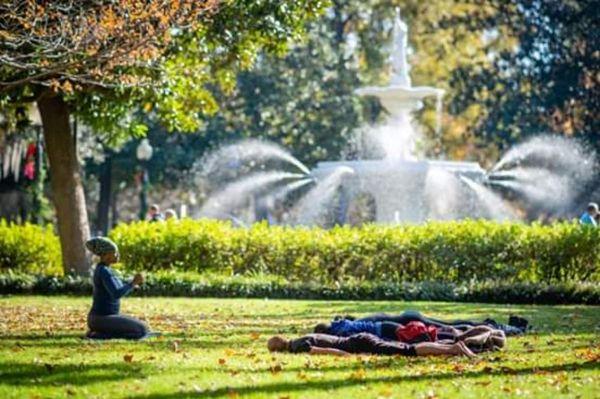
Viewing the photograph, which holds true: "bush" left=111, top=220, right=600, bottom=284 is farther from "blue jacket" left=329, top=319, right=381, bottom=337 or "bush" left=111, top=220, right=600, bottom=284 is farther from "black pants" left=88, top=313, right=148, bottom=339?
"blue jacket" left=329, top=319, right=381, bottom=337

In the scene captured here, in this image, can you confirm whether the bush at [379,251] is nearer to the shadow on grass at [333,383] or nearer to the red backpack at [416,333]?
the red backpack at [416,333]

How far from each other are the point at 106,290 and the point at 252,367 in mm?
2679

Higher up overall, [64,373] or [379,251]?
[379,251]

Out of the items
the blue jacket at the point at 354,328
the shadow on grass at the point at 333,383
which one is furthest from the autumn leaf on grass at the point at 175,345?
the shadow on grass at the point at 333,383

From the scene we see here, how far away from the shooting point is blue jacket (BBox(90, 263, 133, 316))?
13180 millimetres

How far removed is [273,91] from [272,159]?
9.98 feet

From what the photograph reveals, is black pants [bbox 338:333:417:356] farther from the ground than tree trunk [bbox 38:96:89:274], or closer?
closer

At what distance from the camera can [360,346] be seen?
12211mm

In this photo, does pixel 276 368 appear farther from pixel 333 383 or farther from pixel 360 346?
pixel 360 346

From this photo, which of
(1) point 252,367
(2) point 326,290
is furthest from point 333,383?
(2) point 326,290

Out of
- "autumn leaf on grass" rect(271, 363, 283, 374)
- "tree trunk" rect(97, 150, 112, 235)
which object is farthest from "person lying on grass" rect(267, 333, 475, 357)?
"tree trunk" rect(97, 150, 112, 235)

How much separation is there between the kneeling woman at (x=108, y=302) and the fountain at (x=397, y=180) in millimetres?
17318

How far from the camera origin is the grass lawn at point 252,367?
9.78 metres

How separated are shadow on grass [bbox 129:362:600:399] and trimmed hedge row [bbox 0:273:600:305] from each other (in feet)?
33.6
